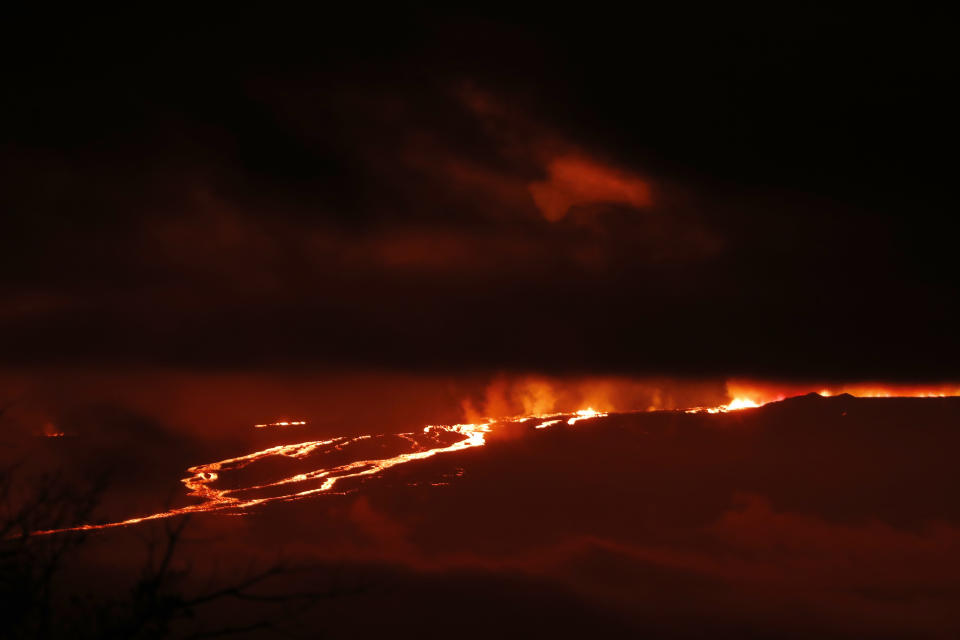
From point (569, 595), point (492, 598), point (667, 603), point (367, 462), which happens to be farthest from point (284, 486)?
point (667, 603)

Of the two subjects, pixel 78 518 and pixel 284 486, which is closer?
pixel 78 518

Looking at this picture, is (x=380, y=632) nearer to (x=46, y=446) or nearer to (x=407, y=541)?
(x=407, y=541)

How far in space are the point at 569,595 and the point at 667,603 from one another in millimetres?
19138

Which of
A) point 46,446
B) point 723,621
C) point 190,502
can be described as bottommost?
point 723,621

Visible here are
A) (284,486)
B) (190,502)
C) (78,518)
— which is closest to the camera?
(78,518)

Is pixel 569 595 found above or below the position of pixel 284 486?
below

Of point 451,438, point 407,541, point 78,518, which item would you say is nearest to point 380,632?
point 407,541

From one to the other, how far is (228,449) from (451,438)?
130ft

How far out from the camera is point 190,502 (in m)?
134

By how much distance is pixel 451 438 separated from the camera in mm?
179000

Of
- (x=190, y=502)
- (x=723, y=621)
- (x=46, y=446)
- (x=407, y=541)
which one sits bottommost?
(x=723, y=621)

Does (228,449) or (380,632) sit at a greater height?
(228,449)

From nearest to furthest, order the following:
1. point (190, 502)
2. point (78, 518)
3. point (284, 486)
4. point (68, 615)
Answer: point (68, 615) < point (78, 518) < point (190, 502) < point (284, 486)

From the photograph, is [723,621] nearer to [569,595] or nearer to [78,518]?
[569,595]
